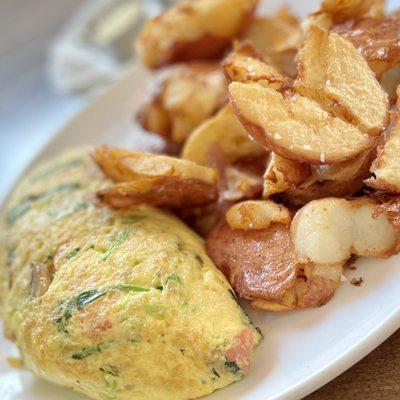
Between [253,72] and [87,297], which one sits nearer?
[87,297]

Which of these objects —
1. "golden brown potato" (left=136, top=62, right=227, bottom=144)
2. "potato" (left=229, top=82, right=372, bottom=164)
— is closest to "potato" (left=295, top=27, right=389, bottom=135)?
"potato" (left=229, top=82, right=372, bottom=164)

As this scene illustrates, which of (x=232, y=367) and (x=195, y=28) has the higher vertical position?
(x=195, y=28)

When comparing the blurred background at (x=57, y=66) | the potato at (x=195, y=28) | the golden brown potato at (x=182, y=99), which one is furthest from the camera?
the blurred background at (x=57, y=66)

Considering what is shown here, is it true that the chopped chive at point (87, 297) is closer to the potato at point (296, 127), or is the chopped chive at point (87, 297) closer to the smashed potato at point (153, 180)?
the smashed potato at point (153, 180)

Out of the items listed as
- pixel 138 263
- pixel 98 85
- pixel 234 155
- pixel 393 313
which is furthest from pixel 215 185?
pixel 98 85

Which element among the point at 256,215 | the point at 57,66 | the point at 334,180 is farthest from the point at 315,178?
the point at 57,66

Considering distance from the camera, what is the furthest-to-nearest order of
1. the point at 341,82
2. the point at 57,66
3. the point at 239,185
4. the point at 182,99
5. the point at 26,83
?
the point at 26,83 < the point at 57,66 < the point at 182,99 < the point at 239,185 < the point at 341,82

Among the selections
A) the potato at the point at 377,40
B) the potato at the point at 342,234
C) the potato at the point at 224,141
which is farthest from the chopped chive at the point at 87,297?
the potato at the point at 377,40

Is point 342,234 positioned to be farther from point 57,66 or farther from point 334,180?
point 57,66
